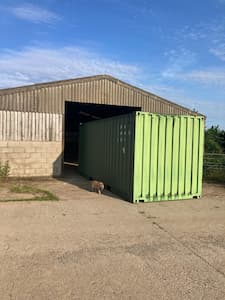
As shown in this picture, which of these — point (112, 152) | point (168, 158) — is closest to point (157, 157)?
point (168, 158)

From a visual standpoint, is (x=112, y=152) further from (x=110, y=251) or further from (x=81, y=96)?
(x=110, y=251)

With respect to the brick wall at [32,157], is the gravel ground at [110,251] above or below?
below

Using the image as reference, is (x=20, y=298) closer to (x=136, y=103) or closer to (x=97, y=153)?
(x=97, y=153)

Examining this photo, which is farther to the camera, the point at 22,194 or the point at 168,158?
the point at 22,194

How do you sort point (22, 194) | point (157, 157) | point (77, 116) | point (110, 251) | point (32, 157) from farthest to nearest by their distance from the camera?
point (77, 116)
point (32, 157)
point (22, 194)
point (157, 157)
point (110, 251)

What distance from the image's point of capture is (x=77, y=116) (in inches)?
878

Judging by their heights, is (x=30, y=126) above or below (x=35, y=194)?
above

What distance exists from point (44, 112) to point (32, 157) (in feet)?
6.61

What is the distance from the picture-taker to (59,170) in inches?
541

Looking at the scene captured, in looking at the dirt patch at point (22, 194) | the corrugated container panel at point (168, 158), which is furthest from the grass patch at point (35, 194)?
Answer: the corrugated container panel at point (168, 158)

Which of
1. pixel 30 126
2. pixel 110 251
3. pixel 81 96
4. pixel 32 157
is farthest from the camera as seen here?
pixel 81 96

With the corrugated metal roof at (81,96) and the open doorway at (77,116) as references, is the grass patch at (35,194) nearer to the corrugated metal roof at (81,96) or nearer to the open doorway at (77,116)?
the corrugated metal roof at (81,96)

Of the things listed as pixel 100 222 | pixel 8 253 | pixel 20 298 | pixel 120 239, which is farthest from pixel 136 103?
pixel 20 298

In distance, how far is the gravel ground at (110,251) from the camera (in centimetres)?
342
